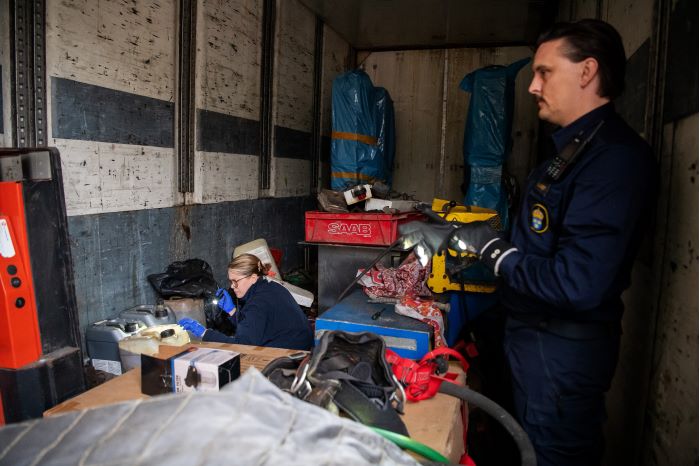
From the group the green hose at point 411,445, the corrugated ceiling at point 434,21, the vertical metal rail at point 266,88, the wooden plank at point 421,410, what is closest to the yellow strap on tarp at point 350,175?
the vertical metal rail at point 266,88

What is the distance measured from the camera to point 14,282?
1.57 m

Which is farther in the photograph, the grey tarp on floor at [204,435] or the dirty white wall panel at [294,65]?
the dirty white wall panel at [294,65]

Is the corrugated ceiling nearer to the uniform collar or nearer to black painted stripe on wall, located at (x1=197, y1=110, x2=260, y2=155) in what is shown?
black painted stripe on wall, located at (x1=197, y1=110, x2=260, y2=155)

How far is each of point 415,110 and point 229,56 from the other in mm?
3340

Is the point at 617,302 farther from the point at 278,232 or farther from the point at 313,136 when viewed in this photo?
the point at 313,136

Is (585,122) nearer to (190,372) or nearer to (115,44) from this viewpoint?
(190,372)

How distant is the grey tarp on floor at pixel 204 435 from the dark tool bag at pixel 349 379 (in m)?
0.27

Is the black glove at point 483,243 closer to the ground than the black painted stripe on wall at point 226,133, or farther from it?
closer to the ground

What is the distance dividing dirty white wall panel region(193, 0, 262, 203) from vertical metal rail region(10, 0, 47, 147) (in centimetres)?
117

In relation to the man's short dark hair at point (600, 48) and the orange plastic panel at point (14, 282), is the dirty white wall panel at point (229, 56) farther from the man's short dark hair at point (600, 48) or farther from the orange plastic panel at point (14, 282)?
the man's short dark hair at point (600, 48)

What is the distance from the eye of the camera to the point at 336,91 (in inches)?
182

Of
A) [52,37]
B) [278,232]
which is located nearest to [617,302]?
[52,37]

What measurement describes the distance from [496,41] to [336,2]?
7.64ft

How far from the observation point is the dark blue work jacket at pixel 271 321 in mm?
2400
